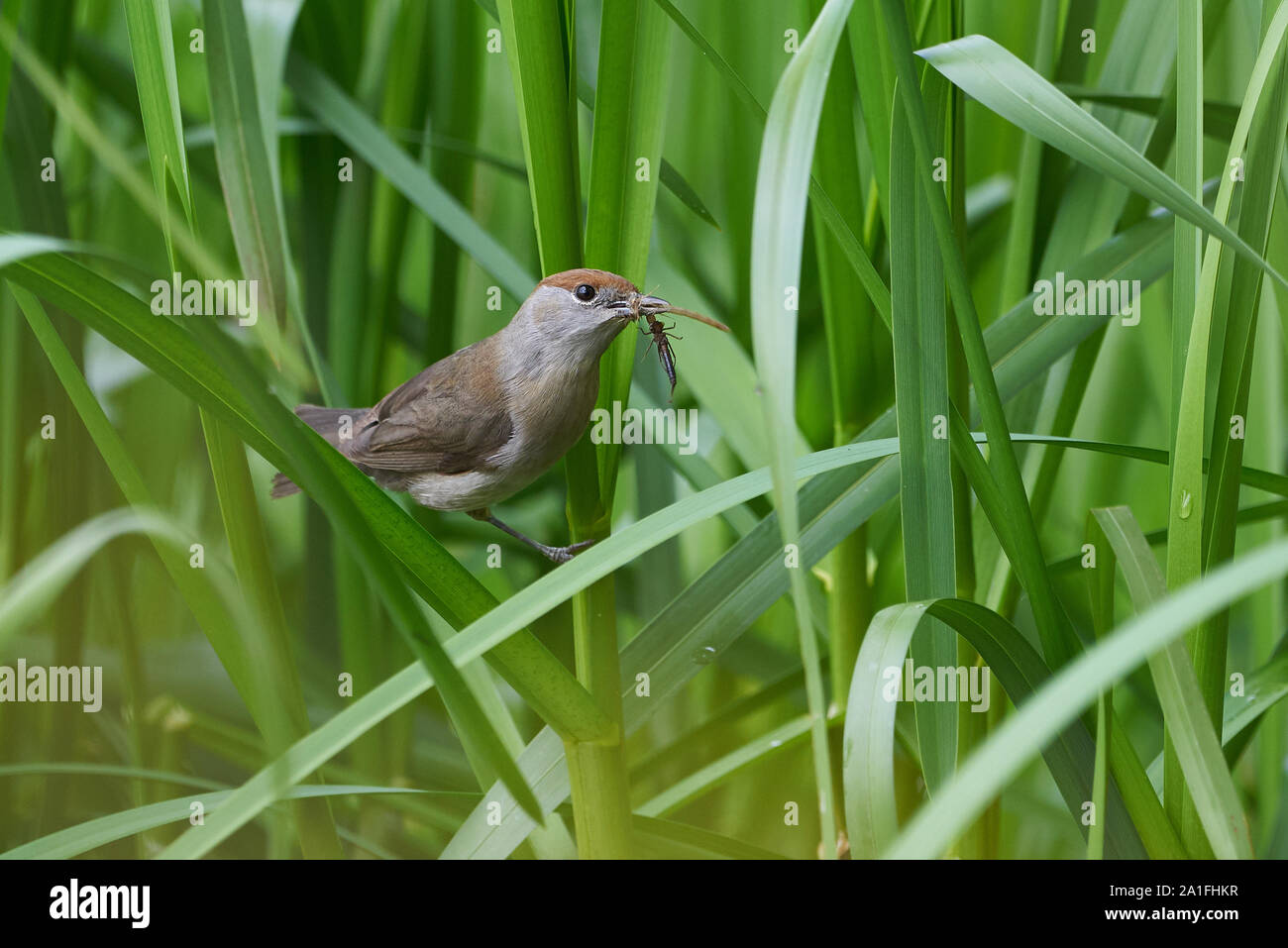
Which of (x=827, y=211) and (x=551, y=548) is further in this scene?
(x=551, y=548)

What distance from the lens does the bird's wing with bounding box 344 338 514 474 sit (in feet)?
2.59

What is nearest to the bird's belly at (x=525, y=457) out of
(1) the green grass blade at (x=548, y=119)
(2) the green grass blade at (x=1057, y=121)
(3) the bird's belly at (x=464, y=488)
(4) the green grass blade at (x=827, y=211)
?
(3) the bird's belly at (x=464, y=488)

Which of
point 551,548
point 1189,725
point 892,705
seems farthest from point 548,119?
point 1189,725

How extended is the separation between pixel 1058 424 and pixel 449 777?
2.39 ft

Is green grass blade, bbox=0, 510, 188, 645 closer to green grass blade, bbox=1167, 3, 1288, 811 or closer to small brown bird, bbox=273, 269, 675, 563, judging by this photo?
small brown bird, bbox=273, 269, 675, 563

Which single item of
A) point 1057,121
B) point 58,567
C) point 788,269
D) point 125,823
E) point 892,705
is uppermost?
point 1057,121

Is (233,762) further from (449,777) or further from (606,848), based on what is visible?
(606,848)

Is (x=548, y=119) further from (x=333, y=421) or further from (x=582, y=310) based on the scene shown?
(x=333, y=421)

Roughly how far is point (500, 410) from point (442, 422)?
63 mm

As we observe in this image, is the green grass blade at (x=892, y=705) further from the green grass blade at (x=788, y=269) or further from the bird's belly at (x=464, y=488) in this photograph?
the bird's belly at (x=464, y=488)

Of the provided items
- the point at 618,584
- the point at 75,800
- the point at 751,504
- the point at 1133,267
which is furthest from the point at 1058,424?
the point at 75,800

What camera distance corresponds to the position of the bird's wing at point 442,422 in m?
0.79

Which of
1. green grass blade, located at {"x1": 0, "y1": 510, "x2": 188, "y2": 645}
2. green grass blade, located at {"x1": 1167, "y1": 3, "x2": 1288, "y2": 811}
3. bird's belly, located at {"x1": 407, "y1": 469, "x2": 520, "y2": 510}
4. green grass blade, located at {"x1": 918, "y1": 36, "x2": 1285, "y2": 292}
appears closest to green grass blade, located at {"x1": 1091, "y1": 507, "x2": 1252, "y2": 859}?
green grass blade, located at {"x1": 1167, "y1": 3, "x2": 1288, "y2": 811}

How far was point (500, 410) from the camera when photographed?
0.78 metres
